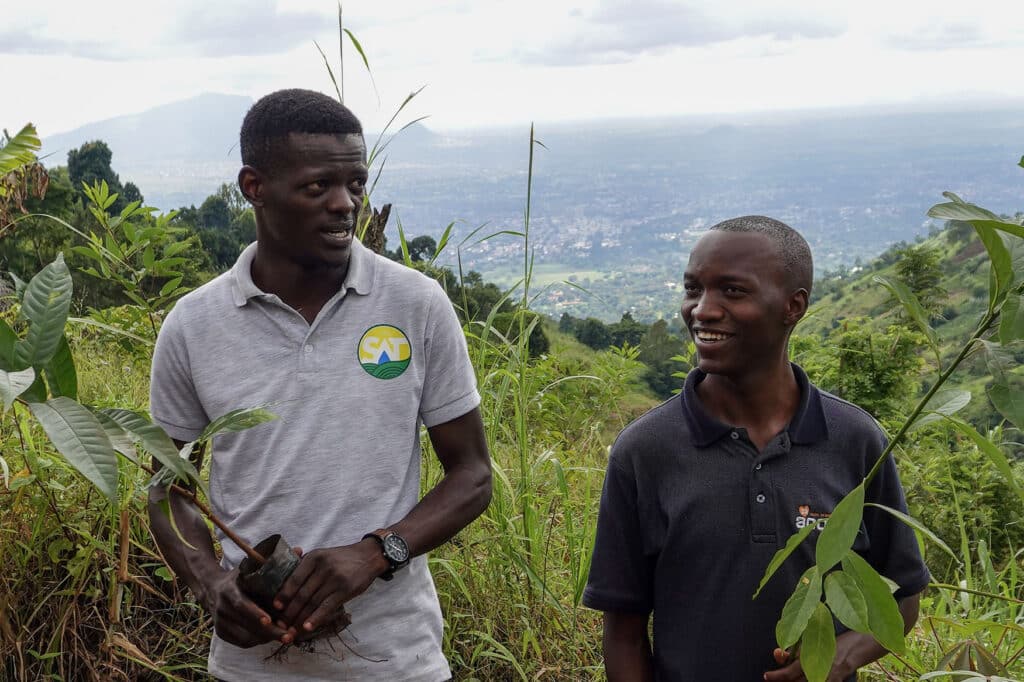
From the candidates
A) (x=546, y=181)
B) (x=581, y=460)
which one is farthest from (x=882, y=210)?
(x=581, y=460)

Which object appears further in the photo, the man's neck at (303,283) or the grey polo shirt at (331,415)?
the man's neck at (303,283)

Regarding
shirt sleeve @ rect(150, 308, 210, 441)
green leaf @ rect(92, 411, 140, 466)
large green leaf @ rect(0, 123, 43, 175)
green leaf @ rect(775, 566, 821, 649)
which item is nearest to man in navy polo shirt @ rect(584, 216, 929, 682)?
green leaf @ rect(775, 566, 821, 649)

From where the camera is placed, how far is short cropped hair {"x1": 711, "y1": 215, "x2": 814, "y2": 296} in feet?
5.14

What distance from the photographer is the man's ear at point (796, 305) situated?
5.16 feet

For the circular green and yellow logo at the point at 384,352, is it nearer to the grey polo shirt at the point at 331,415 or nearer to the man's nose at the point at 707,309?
the grey polo shirt at the point at 331,415

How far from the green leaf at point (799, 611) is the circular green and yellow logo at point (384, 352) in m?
0.97

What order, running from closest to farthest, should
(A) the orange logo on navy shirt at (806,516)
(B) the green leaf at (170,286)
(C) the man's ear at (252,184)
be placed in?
(A) the orange logo on navy shirt at (806,516) → (C) the man's ear at (252,184) → (B) the green leaf at (170,286)

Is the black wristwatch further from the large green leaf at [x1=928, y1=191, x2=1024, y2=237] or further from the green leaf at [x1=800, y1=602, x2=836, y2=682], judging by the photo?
the large green leaf at [x1=928, y1=191, x2=1024, y2=237]

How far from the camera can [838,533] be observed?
2.74ft

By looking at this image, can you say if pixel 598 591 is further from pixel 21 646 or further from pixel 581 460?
pixel 581 460

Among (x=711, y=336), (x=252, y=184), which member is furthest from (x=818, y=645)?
(x=252, y=184)

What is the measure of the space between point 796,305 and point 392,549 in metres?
0.78

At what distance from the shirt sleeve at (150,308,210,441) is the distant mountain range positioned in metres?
0.40

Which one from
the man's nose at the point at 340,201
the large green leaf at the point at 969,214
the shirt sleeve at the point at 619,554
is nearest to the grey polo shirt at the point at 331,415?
the man's nose at the point at 340,201
